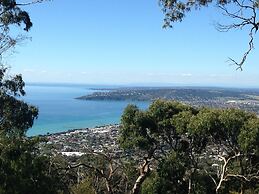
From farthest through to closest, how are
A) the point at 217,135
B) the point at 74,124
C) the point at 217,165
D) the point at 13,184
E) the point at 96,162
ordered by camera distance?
the point at 74,124 < the point at 96,162 < the point at 217,165 < the point at 217,135 < the point at 13,184

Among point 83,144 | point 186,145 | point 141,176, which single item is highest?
point 186,145

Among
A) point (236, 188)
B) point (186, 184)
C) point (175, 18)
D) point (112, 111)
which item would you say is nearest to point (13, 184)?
point (175, 18)

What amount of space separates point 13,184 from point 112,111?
87.1 metres

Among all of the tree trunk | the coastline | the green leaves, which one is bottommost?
the coastline

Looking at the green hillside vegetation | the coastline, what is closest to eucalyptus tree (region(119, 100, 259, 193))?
the green hillside vegetation

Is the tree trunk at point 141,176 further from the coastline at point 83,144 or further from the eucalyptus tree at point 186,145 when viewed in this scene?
the coastline at point 83,144

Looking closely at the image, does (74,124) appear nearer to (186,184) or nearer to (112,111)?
(112,111)

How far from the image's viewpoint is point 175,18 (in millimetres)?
8422

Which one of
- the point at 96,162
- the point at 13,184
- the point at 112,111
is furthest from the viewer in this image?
the point at 112,111

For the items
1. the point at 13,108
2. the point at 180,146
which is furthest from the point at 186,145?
the point at 13,108

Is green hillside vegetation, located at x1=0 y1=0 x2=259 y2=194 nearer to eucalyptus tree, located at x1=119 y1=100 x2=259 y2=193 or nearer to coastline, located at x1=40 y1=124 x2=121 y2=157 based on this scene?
eucalyptus tree, located at x1=119 y1=100 x2=259 y2=193

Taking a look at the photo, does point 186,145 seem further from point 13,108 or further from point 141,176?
point 13,108

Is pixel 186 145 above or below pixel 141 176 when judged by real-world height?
above

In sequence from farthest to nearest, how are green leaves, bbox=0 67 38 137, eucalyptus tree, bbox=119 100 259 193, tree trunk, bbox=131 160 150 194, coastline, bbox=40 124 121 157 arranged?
coastline, bbox=40 124 121 157, green leaves, bbox=0 67 38 137, eucalyptus tree, bbox=119 100 259 193, tree trunk, bbox=131 160 150 194
